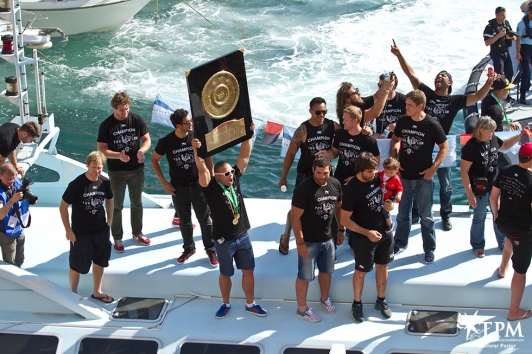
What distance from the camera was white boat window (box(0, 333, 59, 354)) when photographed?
5.74 m

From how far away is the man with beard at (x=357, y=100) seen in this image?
6.75 metres

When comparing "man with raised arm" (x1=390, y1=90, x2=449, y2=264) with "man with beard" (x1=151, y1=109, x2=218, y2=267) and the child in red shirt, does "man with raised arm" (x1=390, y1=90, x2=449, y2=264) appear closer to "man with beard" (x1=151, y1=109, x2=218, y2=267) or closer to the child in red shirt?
the child in red shirt

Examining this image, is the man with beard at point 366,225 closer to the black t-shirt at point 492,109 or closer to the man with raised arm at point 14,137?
the black t-shirt at point 492,109

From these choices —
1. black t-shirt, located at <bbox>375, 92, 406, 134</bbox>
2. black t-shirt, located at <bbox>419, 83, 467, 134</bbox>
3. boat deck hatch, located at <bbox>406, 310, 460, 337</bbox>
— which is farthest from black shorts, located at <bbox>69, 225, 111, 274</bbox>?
black t-shirt, located at <bbox>419, 83, 467, 134</bbox>

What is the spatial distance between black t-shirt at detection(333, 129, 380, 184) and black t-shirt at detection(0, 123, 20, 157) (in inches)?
126

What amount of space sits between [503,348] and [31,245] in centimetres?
466

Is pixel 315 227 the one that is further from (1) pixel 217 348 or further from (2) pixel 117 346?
(2) pixel 117 346

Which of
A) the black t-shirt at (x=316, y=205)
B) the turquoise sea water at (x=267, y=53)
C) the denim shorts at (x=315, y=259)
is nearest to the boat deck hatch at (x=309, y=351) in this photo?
the denim shorts at (x=315, y=259)

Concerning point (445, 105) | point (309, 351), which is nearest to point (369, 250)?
point (309, 351)

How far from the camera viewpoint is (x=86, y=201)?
20.0 feet

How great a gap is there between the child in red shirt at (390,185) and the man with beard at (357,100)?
0.84m

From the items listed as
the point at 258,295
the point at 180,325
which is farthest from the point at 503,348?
the point at 180,325

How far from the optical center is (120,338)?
575 centimetres

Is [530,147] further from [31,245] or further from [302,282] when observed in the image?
[31,245]
